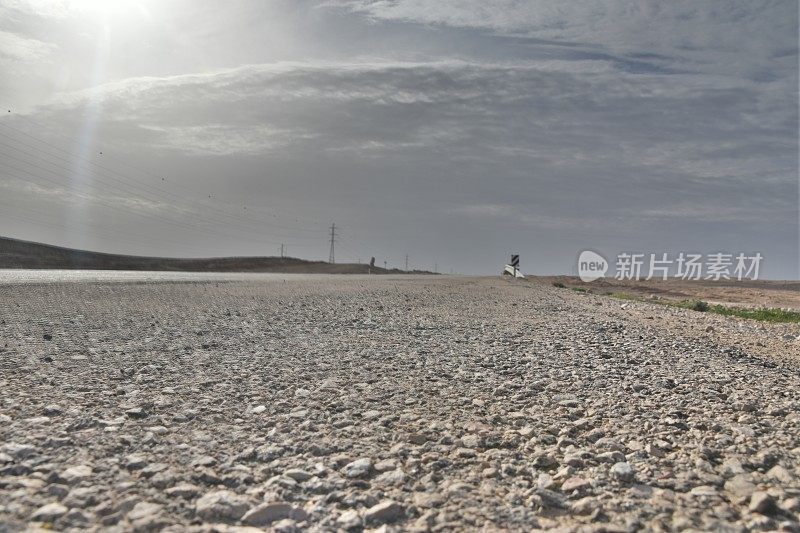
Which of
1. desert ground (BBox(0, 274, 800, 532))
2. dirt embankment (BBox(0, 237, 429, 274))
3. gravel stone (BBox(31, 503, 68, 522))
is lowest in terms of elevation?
gravel stone (BBox(31, 503, 68, 522))

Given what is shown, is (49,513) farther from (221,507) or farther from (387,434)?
(387,434)

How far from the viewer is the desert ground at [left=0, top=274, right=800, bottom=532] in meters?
3.25

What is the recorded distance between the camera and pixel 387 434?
4.49 m

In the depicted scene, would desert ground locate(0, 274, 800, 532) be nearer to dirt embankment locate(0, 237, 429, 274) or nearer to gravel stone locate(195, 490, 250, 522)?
gravel stone locate(195, 490, 250, 522)

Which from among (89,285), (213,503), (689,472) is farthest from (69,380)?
(89,285)

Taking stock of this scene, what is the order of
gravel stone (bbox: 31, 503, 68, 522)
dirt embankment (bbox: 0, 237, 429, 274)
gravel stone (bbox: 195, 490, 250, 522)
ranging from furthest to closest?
dirt embankment (bbox: 0, 237, 429, 274)
gravel stone (bbox: 195, 490, 250, 522)
gravel stone (bbox: 31, 503, 68, 522)

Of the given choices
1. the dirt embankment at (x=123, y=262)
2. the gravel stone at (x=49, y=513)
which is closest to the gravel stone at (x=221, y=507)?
the gravel stone at (x=49, y=513)

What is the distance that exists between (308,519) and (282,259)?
6713 centimetres

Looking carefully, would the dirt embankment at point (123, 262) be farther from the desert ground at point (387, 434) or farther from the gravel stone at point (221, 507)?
the gravel stone at point (221, 507)

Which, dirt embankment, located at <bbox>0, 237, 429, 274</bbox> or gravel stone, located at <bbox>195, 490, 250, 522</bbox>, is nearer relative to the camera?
gravel stone, located at <bbox>195, 490, 250, 522</bbox>

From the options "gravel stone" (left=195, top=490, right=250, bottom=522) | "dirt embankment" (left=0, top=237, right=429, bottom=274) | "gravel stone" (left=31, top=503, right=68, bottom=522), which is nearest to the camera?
"gravel stone" (left=31, top=503, right=68, bottom=522)

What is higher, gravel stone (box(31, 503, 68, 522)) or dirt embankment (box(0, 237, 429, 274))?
dirt embankment (box(0, 237, 429, 274))

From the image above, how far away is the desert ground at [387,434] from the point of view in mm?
3246

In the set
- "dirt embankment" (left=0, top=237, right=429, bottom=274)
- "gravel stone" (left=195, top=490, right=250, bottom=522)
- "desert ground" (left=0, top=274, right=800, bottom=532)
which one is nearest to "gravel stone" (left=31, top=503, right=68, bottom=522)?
"desert ground" (left=0, top=274, right=800, bottom=532)
